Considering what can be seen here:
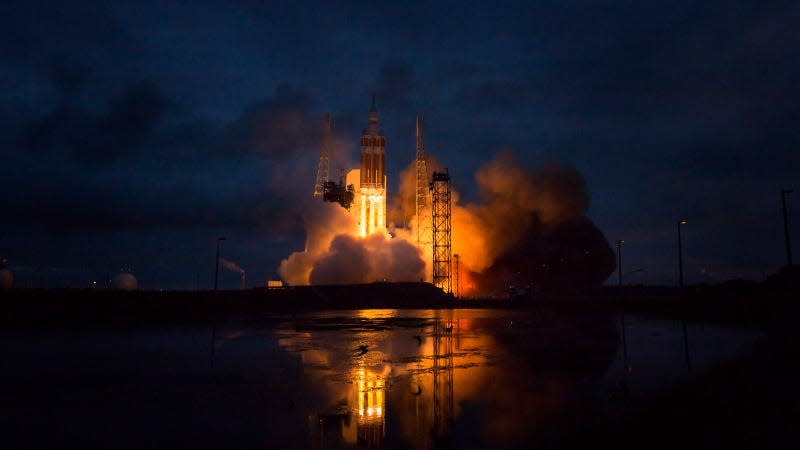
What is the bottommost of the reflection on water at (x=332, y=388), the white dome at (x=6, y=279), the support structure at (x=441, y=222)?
the reflection on water at (x=332, y=388)

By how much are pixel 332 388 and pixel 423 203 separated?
100m

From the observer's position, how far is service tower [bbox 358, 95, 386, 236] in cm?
11150

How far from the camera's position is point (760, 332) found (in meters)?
30.3

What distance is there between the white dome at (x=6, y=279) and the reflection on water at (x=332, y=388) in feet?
191

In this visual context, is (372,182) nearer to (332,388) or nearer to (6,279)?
Answer: (6,279)

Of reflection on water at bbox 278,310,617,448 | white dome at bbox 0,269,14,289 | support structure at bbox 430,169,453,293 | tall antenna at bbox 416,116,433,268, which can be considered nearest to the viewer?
reflection on water at bbox 278,310,617,448

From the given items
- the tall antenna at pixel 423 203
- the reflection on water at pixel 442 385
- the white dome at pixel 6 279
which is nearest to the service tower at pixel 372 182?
the tall antenna at pixel 423 203

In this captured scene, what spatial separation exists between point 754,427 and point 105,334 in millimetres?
38020

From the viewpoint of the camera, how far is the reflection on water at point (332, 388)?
11789mm

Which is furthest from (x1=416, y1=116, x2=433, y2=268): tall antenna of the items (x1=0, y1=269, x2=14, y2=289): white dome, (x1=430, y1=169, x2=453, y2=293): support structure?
(x1=0, y1=269, x2=14, y2=289): white dome

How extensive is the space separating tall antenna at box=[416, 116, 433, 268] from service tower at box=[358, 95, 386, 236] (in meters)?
7.86

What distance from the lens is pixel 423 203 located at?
381ft

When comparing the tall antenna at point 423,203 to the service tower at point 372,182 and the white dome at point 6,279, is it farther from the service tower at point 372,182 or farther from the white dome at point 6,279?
the white dome at point 6,279

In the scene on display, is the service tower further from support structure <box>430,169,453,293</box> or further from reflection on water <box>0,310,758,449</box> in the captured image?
reflection on water <box>0,310,758,449</box>
